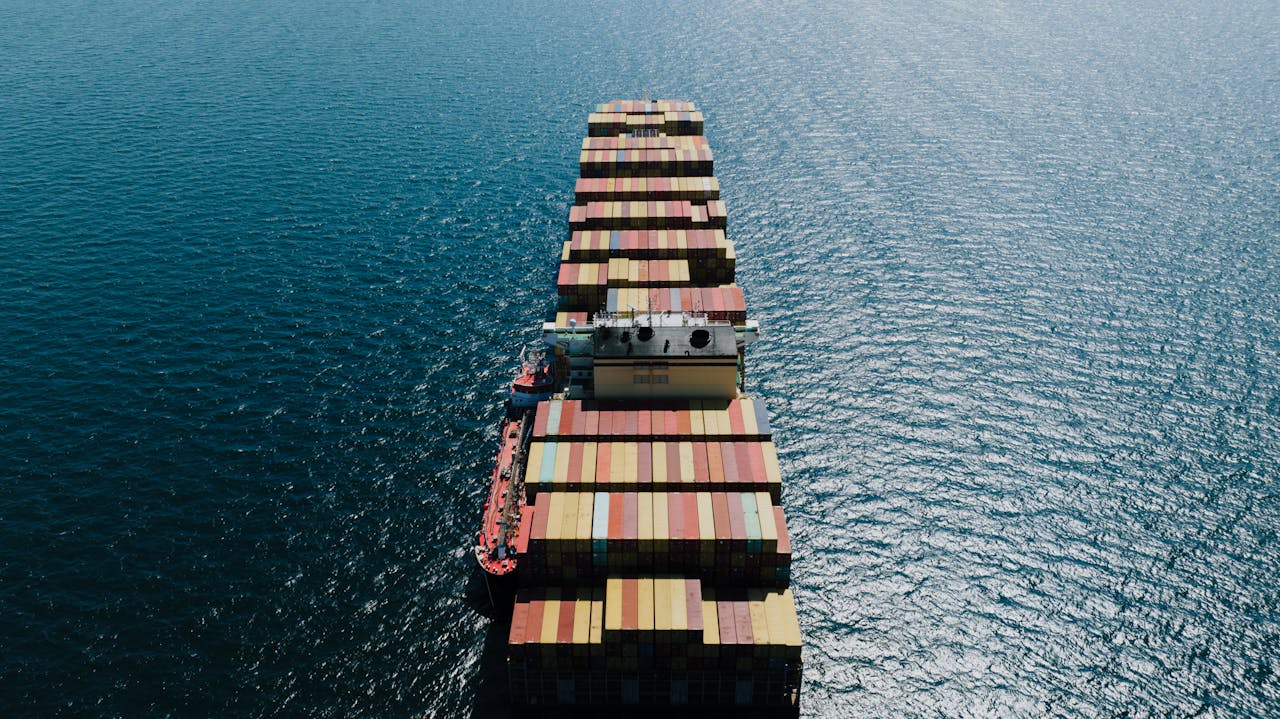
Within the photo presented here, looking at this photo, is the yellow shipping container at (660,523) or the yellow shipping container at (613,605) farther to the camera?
the yellow shipping container at (660,523)

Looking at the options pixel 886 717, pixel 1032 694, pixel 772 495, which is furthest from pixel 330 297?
pixel 1032 694

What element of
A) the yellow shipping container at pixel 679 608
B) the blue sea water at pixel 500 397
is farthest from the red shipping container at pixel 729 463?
the blue sea water at pixel 500 397

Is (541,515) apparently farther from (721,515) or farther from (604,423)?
(721,515)

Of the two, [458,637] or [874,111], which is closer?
[458,637]

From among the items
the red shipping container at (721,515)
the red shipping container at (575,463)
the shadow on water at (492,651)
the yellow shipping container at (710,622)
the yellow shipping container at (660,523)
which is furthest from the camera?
the red shipping container at (575,463)

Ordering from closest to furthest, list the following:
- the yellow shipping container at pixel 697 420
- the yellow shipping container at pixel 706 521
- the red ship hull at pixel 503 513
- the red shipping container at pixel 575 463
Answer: the yellow shipping container at pixel 706 521 → the red shipping container at pixel 575 463 → the red ship hull at pixel 503 513 → the yellow shipping container at pixel 697 420

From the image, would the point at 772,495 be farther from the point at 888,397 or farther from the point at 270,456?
the point at 270,456

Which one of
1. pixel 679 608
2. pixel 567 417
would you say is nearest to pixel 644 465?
pixel 567 417

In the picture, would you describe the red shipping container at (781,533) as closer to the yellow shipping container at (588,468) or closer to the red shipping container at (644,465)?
the red shipping container at (644,465)
